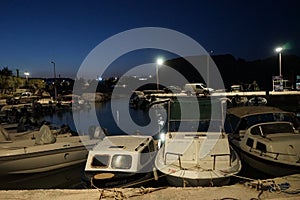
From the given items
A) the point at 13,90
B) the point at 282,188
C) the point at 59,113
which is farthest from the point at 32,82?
the point at 282,188

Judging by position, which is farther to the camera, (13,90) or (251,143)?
(13,90)

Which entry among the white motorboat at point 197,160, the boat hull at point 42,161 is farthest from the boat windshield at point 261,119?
the boat hull at point 42,161

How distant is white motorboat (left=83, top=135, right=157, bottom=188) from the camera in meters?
8.48

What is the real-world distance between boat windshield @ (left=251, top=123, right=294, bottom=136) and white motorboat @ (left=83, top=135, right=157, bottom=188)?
4.58 meters

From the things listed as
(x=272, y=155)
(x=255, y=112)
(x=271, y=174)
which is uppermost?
(x=255, y=112)

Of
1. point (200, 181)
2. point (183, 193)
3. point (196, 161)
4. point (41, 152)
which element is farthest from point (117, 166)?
point (41, 152)

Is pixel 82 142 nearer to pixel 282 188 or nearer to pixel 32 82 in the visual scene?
pixel 282 188

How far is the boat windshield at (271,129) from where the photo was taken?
457 inches

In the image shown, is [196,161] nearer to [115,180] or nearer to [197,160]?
[197,160]

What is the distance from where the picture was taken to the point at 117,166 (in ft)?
29.7

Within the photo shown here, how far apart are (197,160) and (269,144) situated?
10.1 ft

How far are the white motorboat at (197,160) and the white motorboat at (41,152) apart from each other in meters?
5.57

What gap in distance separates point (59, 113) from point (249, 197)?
142 feet

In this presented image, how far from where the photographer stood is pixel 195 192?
5.92 metres
